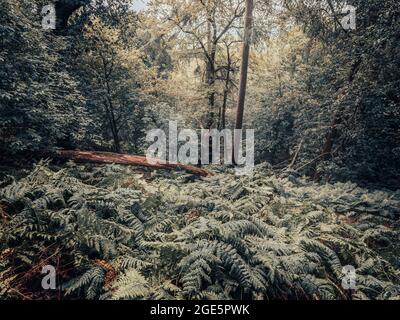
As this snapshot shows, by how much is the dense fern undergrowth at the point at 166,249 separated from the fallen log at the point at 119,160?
78.1 inches

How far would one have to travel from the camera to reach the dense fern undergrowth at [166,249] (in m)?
3.62

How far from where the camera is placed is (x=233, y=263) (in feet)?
12.6

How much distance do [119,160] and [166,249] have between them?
17.3 ft

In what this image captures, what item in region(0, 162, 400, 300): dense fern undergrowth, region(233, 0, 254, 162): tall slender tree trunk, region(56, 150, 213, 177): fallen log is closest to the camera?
region(0, 162, 400, 300): dense fern undergrowth

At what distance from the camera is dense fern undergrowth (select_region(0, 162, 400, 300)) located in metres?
3.62

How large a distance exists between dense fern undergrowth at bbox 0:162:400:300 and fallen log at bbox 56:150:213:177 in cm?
198

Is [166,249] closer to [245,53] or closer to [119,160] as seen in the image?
[119,160]

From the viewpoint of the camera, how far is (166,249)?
402 centimetres

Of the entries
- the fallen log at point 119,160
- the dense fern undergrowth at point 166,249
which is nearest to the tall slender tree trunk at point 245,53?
the fallen log at point 119,160

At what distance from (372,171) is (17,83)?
1283 cm

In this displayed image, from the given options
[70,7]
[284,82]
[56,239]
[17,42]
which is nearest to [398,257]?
[56,239]

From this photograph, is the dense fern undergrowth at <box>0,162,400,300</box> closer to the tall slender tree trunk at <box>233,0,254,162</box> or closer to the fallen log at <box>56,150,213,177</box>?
the fallen log at <box>56,150,213,177</box>

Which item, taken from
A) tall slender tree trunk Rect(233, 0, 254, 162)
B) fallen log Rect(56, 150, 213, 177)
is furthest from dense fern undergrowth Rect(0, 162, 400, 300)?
tall slender tree trunk Rect(233, 0, 254, 162)

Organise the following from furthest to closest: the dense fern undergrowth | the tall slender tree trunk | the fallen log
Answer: the tall slender tree trunk, the fallen log, the dense fern undergrowth
